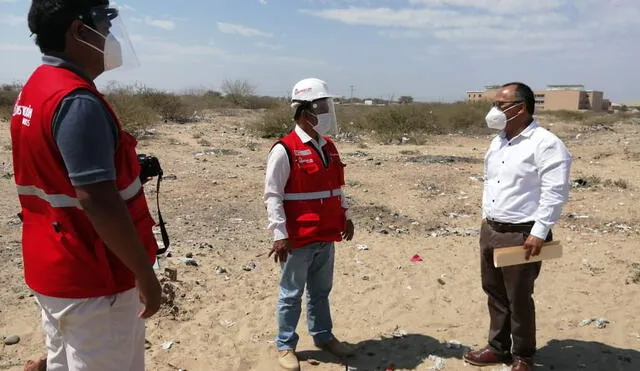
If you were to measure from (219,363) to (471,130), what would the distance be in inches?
890

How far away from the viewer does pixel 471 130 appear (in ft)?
79.9

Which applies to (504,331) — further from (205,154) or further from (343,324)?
(205,154)

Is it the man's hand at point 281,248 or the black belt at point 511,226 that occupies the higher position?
the black belt at point 511,226

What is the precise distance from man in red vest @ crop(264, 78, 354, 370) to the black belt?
0.93m

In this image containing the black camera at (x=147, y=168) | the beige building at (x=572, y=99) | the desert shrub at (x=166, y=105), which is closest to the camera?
the black camera at (x=147, y=168)

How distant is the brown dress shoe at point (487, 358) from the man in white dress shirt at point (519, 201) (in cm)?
15

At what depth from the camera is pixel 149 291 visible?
1.69m

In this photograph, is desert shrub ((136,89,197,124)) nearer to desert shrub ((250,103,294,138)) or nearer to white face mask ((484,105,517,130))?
desert shrub ((250,103,294,138))

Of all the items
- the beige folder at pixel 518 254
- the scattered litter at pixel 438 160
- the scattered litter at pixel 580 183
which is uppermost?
the beige folder at pixel 518 254

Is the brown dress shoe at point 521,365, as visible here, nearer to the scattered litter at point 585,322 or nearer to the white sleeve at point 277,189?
the scattered litter at point 585,322

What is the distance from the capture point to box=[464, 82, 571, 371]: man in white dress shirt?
287 centimetres

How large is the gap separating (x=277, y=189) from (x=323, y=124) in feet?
1.66

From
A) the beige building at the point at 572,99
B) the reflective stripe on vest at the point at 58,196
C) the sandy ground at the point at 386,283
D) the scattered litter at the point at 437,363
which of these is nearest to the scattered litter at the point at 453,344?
the sandy ground at the point at 386,283

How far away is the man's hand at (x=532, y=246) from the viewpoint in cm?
286
